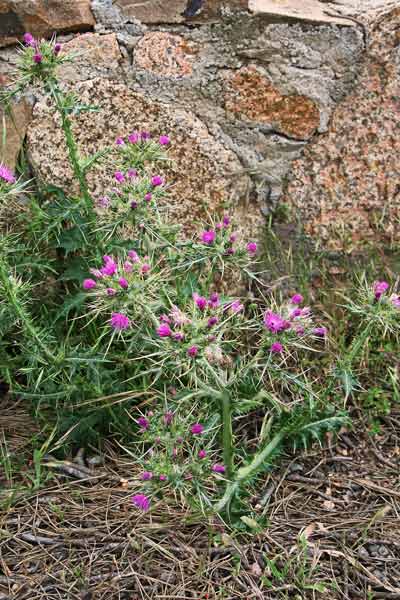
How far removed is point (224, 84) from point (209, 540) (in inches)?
71.0

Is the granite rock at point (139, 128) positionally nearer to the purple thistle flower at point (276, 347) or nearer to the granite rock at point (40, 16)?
the granite rock at point (40, 16)

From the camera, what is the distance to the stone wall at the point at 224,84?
107 inches

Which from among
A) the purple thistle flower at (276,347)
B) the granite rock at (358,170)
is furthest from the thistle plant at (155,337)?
the granite rock at (358,170)

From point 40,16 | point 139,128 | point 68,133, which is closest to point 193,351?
point 68,133

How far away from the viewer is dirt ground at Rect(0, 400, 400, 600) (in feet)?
6.21

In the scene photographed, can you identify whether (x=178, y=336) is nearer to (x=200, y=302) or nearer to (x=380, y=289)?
(x=200, y=302)

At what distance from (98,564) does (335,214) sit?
5.60ft

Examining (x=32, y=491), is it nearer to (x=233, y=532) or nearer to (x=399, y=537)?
(x=233, y=532)

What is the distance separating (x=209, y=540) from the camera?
198 cm

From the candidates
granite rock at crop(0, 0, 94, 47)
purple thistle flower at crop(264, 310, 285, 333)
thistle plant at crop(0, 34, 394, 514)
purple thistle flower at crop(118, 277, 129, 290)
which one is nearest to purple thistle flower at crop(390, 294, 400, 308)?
thistle plant at crop(0, 34, 394, 514)

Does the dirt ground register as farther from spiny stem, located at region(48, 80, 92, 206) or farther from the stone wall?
the stone wall

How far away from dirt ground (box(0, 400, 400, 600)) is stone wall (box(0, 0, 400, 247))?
1170mm

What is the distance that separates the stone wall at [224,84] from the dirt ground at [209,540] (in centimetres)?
117

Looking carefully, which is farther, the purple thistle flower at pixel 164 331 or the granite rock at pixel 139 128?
the granite rock at pixel 139 128
